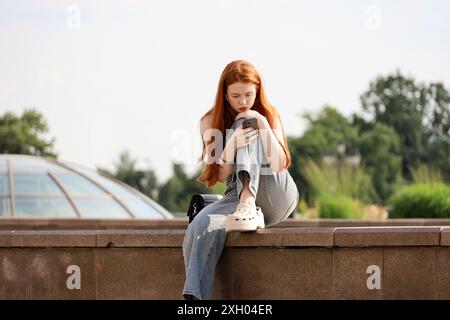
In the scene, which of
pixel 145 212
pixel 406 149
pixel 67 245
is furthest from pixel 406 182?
pixel 67 245

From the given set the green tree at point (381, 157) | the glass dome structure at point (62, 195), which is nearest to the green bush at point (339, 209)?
the glass dome structure at point (62, 195)

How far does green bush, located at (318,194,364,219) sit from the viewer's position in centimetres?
2447

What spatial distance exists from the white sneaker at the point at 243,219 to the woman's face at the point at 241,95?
63 centimetres

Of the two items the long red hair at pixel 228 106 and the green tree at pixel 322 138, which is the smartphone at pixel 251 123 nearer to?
the long red hair at pixel 228 106

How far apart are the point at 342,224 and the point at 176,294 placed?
6.69 meters

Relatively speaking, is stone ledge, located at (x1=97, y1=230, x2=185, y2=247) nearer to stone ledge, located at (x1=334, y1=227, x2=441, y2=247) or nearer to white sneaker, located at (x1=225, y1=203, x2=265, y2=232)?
white sneaker, located at (x1=225, y1=203, x2=265, y2=232)

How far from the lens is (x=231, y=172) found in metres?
7.54

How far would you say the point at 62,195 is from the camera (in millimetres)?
22797

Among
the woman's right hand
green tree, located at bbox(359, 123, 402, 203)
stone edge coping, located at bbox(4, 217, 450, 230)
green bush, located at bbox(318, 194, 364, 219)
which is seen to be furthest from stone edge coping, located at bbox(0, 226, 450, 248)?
green tree, located at bbox(359, 123, 402, 203)

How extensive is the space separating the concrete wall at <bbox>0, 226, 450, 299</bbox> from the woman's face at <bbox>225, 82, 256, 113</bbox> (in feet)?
2.40

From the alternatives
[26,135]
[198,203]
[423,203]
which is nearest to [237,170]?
[198,203]

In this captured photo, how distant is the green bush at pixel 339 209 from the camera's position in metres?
24.5

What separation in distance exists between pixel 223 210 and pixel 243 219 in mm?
190
